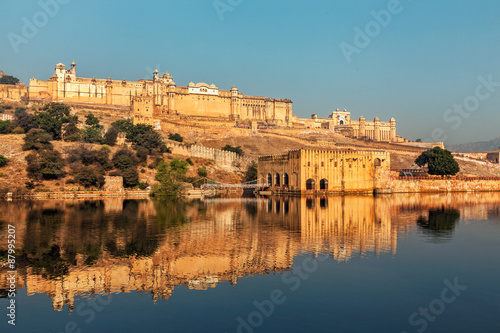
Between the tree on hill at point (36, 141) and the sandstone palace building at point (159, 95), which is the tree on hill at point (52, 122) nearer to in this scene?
the tree on hill at point (36, 141)

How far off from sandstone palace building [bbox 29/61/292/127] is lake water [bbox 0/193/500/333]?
72108 millimetres

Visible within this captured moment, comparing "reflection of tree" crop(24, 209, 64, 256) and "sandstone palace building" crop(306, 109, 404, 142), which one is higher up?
"sandstone palace building" crop(306, 109, 404, 142)

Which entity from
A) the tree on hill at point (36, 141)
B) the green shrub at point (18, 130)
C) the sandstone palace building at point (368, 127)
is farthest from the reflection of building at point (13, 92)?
the sandstone palace building at point (368, 127)

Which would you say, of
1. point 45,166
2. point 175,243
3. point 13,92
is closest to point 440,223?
point 175,243

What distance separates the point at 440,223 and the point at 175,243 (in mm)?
13931

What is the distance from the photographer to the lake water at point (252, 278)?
873cm

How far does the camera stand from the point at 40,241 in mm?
16453

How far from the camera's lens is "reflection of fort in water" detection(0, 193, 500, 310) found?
11.5 metres

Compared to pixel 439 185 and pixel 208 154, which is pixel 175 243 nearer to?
pixel 439 185

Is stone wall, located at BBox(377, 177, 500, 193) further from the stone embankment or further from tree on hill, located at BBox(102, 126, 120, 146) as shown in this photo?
tree on hill, located at BBox(102, 126, 120, 146)

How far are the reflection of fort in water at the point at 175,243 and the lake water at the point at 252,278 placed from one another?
2.4 inches

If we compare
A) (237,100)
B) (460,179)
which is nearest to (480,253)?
(460,179)

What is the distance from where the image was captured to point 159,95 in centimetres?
9250

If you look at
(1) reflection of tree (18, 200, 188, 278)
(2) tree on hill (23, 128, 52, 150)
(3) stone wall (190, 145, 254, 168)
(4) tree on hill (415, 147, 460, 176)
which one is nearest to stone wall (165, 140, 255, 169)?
(3) stone wall (190, 145, 254, 168)
